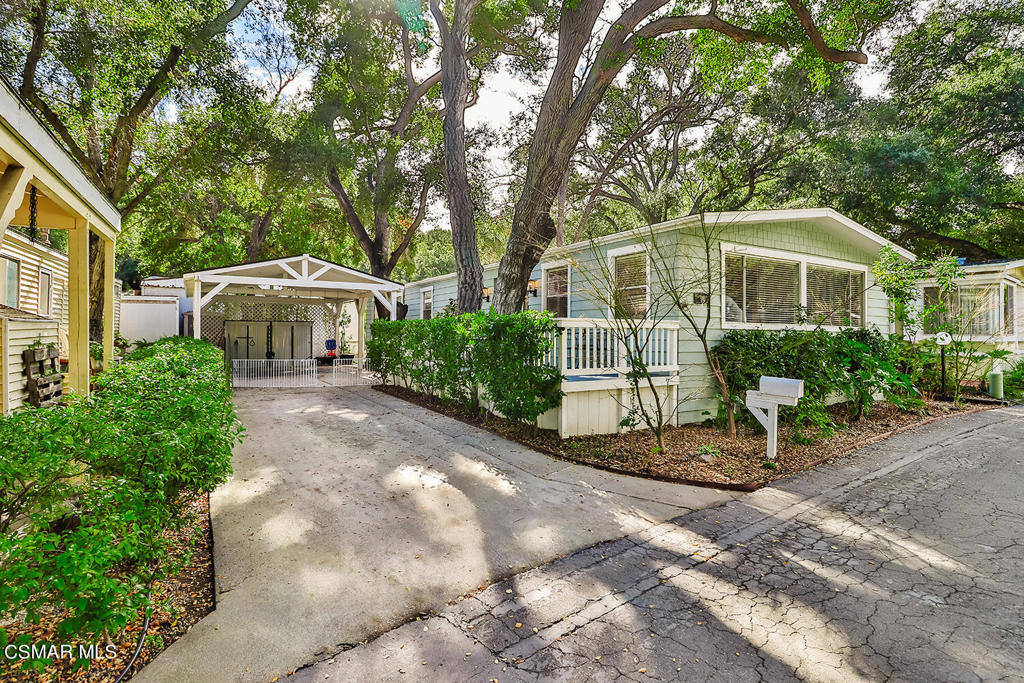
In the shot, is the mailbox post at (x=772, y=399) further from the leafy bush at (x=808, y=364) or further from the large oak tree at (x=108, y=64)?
the large oak tree at (x=108, y=64)

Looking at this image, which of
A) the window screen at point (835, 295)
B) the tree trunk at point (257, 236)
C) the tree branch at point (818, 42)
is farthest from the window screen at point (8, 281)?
the tree trunk at point (257, 236)

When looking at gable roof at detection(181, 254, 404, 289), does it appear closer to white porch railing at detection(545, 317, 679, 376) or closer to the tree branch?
white porch railing at detection(545, 317, 679, 376)

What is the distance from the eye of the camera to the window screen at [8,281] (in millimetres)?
6355

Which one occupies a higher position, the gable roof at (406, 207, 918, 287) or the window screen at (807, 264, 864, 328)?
the gable roof at (406, 207, 918, 287)

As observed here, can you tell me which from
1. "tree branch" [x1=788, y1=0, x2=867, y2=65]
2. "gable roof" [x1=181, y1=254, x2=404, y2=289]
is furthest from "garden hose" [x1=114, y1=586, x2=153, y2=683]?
"gable roof" [x1=181, y1=254, x2=404, y2=289]

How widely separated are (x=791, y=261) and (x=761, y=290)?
89 cm

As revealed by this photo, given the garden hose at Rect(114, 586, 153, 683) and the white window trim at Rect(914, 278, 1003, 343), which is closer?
the garden hose at Rect(114, 586, 153, 683)

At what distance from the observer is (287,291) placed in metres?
15.0

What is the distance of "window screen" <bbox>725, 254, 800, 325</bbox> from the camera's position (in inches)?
302

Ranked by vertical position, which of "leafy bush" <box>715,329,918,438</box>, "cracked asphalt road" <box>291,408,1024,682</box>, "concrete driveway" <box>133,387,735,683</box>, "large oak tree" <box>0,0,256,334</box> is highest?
"large oak tree" <box>0,0,256,334</box>

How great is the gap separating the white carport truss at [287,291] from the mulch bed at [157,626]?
31.0ft

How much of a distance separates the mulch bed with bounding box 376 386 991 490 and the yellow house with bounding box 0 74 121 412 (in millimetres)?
4587

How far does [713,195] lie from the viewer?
19172 mm

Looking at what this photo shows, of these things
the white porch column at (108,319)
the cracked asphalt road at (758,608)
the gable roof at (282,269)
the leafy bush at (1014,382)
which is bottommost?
the cracked asphalt road at (758,608)
